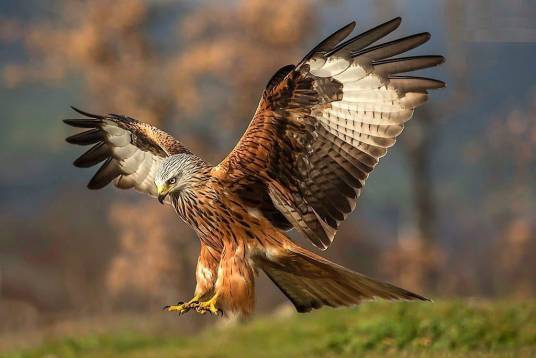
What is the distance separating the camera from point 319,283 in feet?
20.6

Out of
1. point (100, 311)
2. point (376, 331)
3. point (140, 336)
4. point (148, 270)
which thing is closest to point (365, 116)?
point (376, 331)

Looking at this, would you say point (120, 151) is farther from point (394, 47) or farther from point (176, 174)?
point (394, 47)

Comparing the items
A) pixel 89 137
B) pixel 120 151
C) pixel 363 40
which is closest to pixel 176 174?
pixel 363 40

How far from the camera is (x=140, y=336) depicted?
40.7 feet

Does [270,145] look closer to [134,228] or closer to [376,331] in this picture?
[376,331]

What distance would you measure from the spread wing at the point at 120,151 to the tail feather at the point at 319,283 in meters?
1.43

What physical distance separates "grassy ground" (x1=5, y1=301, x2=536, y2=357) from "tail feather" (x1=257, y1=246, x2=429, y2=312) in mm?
1757

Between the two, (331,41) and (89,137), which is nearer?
(331,41)

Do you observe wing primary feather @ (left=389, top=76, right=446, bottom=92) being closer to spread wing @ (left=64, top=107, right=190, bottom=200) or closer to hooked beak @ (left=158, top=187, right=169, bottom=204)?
hooked beak @ (left=158, top=187, right=169, bottom=204)

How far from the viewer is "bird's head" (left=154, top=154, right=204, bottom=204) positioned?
576cm

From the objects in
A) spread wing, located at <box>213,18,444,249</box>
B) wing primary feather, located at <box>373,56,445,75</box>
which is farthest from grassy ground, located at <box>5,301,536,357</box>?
wing primary feather, located at <box>373,56,445,75</box>

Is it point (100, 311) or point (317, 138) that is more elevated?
point (317, 138)

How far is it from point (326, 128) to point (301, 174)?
1.19ft

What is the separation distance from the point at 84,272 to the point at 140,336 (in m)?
5.94
